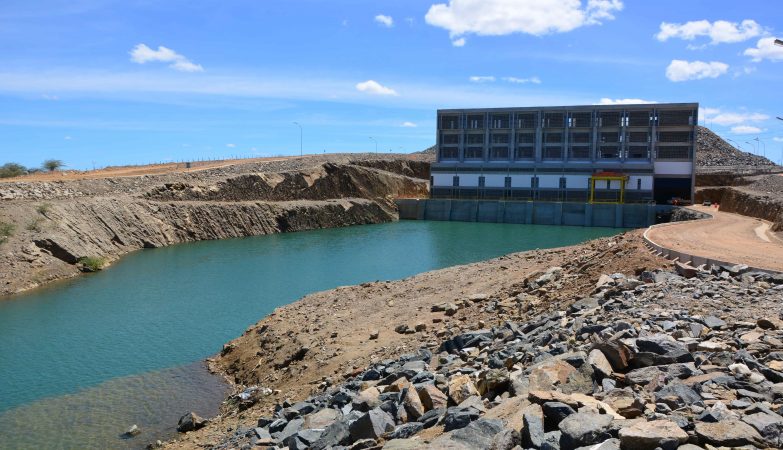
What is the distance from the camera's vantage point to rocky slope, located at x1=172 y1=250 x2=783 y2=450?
829 cm

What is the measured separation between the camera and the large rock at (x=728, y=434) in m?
7.51

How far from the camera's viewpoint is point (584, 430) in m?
8.02

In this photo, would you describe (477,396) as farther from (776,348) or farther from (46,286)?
(46,286)

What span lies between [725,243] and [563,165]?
66.2 m

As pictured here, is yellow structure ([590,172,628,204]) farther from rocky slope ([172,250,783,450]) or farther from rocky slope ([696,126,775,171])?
rocky slope ([172,250,783,450])

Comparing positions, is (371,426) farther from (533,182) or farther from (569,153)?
(569,153)

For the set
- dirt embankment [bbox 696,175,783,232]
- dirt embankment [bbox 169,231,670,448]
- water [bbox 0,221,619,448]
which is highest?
dirt embankment [bbox 696,175,783,232]

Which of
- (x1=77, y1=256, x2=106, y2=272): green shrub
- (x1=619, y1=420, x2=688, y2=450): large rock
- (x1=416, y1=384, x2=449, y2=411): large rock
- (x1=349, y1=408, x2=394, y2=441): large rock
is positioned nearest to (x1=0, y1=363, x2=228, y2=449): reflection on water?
(x1=349, y1=408, x2=394, y2=441): large rock

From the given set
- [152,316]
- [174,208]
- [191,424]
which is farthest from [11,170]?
[191,424]

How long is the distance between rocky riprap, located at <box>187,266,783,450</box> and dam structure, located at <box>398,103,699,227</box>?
235ft

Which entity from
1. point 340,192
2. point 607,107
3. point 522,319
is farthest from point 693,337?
point 607,107

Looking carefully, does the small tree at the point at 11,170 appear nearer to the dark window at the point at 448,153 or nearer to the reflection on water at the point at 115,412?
the dark window at the point at 448,153

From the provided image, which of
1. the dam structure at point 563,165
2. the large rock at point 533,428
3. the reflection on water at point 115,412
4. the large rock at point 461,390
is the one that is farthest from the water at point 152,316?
the dam structure at point 563,165

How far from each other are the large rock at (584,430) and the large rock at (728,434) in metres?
1.09
